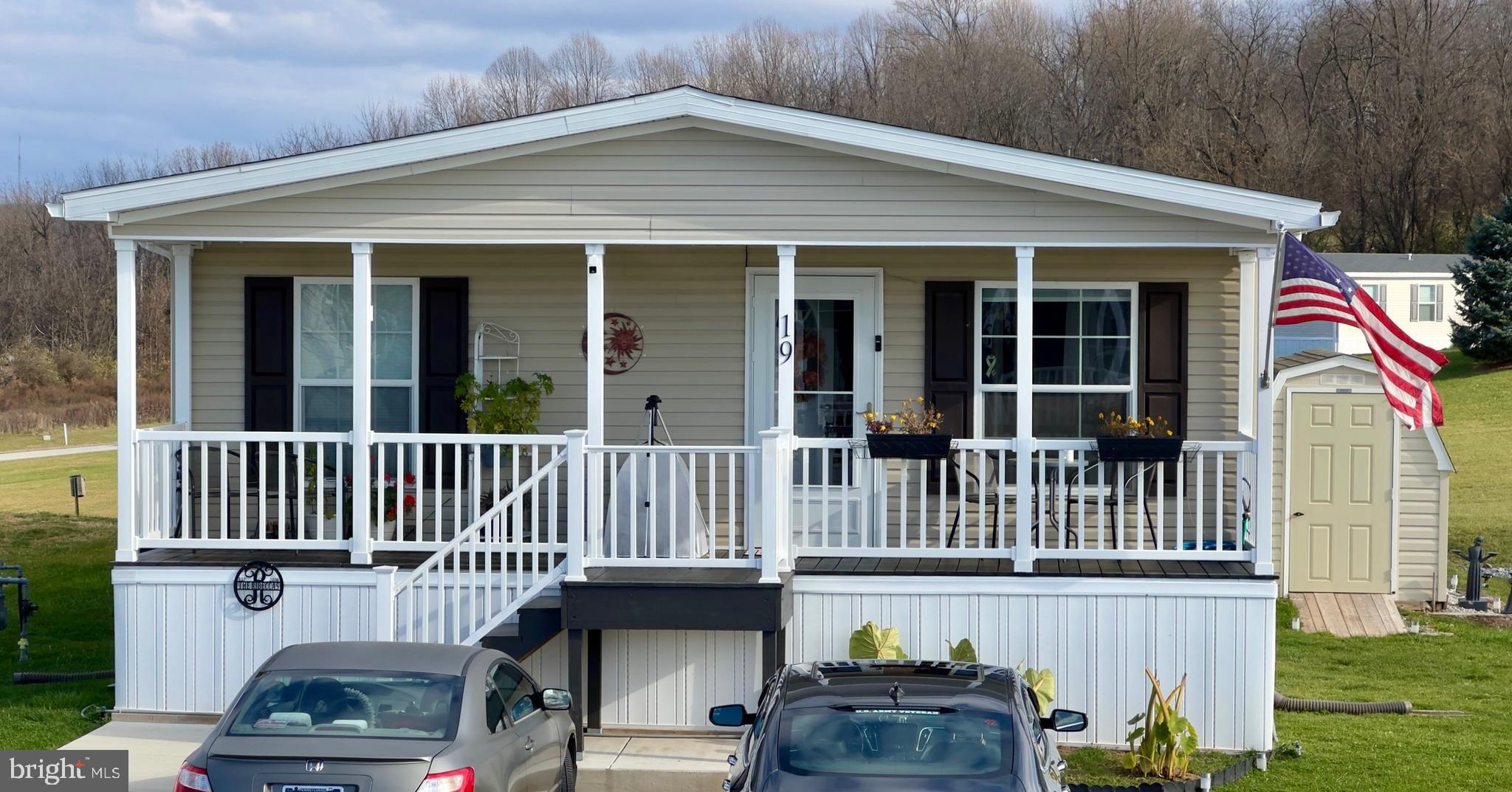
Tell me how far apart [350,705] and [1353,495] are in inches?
469

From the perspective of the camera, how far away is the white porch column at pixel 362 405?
9.39 m

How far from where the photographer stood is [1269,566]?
892 cm

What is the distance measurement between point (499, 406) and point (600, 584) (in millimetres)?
2503

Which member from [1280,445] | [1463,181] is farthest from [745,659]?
[1463,181]

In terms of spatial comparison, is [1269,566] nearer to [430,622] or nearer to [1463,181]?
[430,622]

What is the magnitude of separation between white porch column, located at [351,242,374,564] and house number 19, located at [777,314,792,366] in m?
2.75

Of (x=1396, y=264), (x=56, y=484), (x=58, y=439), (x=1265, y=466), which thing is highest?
(x=1396, y=264)

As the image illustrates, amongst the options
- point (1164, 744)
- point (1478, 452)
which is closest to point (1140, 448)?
point (1164, 744)

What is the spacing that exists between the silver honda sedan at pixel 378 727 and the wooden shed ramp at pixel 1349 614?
9311 mm

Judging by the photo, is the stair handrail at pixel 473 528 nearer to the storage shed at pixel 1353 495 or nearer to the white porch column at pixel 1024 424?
the white porch column at pixel 1024 424

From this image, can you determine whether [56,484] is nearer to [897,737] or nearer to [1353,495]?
[1353,495]

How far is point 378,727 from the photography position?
606 centimetres

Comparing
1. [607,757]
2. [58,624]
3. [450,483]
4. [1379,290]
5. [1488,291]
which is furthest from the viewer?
[1379,290]

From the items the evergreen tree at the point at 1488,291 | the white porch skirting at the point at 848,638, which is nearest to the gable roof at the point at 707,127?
the white porch skirting at the point at 848,638
